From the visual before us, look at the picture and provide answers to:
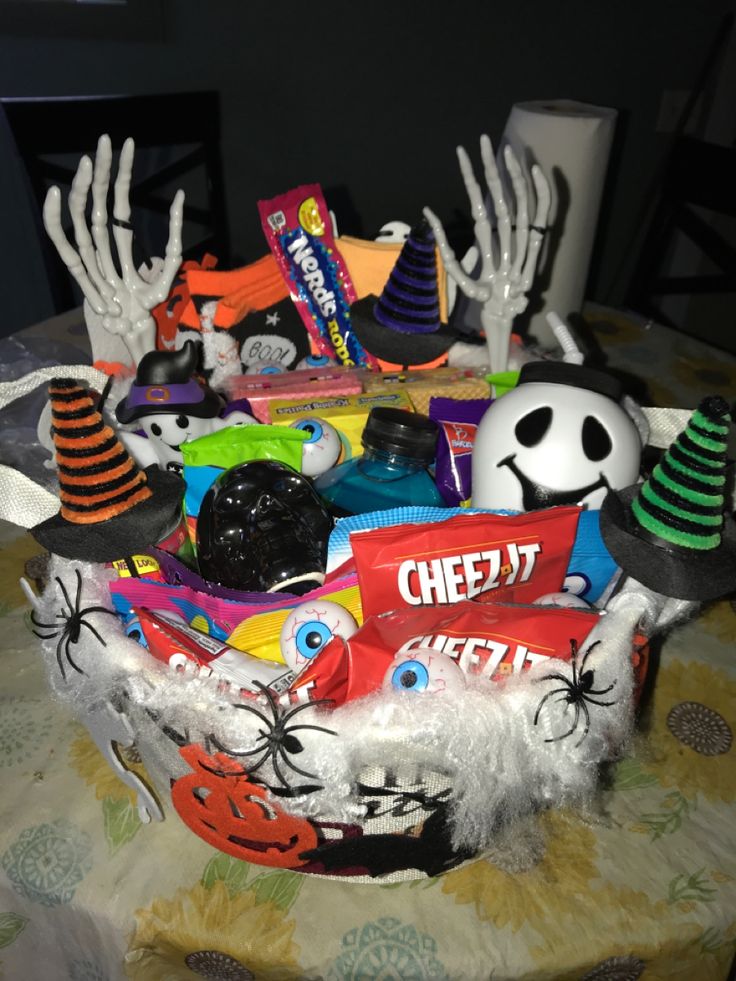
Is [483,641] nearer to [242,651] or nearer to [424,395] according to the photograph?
[242,651]

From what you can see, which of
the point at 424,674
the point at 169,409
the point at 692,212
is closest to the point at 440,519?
the point at 424,674

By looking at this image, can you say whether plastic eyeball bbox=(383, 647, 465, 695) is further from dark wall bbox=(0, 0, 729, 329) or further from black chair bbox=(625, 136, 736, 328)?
dark wall bbox=(0, 0, 729, 329)

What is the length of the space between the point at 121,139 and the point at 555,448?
129cm

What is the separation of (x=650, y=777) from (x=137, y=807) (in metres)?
0.38

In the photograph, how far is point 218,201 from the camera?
169 centimetres

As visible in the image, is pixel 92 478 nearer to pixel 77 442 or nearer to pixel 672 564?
pixel 77 442

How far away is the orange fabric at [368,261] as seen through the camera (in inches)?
35.1

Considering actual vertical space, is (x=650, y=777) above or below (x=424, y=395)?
below

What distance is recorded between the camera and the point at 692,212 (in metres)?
1.46

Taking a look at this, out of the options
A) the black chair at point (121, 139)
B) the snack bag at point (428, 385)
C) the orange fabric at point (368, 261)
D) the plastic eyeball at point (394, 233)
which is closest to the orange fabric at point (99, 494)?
the snack bag at point (428, 385)

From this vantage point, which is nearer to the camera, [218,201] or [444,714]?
[444,714]

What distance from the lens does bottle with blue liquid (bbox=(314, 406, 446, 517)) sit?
2.12 feet

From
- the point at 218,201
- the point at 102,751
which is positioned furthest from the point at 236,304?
the point at 218,201

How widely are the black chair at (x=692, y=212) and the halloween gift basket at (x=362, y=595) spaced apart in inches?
32.8
